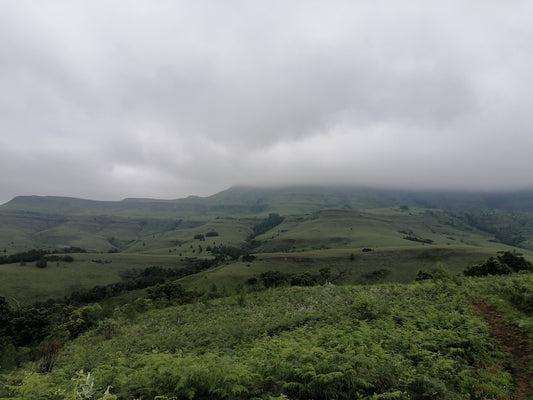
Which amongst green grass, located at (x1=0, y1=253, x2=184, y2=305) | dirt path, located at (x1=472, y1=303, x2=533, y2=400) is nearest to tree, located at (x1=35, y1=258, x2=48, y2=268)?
green grass, located at (x1=0, y1=253, x2=184, y2=305)

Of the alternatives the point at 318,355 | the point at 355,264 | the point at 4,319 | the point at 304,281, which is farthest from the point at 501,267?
the point at 4,319

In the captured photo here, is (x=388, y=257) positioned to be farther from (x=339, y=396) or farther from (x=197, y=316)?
(x=339, y=396)

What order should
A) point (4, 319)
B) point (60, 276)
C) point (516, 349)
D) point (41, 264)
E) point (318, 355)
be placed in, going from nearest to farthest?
point (318, 355), point (516, 349), point (4, 319), point (60, 276), point (41, 264)

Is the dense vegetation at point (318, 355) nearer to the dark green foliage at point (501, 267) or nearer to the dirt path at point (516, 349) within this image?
the dirt path at point (516, 349)

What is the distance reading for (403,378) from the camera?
8.91 metres

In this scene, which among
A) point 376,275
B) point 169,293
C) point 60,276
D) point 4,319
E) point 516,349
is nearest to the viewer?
point 516,349

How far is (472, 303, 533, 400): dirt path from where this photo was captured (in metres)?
9.98

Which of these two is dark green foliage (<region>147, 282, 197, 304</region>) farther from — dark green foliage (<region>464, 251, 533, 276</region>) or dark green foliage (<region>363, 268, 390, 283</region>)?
dark green foliage (<region>363, 268, 390, 283</region>)

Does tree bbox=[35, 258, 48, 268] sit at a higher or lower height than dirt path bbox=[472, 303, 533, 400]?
lower

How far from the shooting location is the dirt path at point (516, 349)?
9.98 metres

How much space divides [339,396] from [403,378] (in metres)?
2.35

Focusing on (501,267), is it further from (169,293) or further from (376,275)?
(376,275)

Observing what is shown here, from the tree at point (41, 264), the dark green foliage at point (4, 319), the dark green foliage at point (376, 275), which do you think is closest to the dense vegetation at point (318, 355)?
the dark green foliage at point (4, 319)

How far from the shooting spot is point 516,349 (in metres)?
12.9
